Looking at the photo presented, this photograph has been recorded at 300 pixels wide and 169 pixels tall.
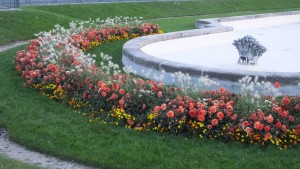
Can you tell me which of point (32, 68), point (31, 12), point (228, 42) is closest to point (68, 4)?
point (31, 12)

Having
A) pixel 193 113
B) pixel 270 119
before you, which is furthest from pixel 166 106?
pixel 270 119

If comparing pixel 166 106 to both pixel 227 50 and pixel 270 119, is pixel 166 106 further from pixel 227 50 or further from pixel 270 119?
pixel 227 50

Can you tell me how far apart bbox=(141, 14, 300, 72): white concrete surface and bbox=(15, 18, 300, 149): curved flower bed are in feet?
6.70

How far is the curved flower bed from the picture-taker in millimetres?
6297

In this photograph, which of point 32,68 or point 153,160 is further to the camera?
point 32,68

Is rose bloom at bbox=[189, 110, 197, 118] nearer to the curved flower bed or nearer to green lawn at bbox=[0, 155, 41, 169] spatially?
the curved flower bed

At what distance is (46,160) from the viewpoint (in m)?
5.89

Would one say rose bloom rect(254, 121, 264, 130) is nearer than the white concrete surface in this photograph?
Yes

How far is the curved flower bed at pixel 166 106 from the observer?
630 cm

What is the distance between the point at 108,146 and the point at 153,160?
714 millimetres

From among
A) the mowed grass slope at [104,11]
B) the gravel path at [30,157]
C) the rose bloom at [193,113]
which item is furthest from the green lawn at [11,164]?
the mowed grass slope at [104,11]

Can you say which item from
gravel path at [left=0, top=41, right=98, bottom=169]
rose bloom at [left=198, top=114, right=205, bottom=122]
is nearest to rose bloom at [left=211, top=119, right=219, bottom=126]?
rose bloom at [left=198, top=114, right=205, bottom=122]

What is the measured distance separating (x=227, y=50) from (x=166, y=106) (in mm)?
7538

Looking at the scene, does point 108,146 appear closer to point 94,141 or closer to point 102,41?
point 94,141
